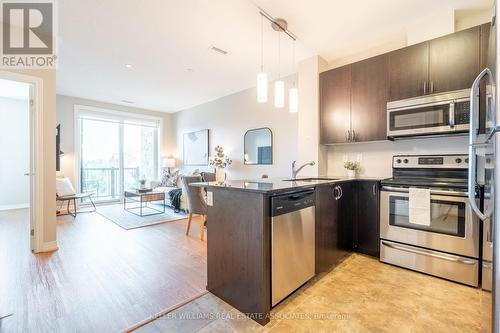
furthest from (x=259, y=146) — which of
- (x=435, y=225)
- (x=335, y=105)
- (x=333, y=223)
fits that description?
(x=435, y=225)

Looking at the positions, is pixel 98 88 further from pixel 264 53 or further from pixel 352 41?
pixel 352 41

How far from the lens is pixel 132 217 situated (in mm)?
4703

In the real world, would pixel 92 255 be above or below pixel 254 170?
below

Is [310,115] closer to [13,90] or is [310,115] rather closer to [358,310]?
[358,310]

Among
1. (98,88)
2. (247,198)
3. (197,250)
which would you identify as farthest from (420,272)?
(98,88)

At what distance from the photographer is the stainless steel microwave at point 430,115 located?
223cm

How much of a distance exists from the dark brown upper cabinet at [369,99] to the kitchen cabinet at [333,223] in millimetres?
719

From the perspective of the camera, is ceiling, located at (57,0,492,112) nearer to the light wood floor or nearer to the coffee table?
the coffee table

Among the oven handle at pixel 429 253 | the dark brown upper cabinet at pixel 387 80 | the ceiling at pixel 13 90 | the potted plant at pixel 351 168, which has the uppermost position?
the ceiling at pixel 13 90

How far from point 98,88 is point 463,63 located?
6.10 m

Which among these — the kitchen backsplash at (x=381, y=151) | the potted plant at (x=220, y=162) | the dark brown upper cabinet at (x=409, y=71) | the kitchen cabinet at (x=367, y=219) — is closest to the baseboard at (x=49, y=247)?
the potted plant at (x=220, y=162)

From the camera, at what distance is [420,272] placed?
231cm

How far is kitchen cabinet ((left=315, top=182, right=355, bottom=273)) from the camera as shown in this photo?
2150 mm

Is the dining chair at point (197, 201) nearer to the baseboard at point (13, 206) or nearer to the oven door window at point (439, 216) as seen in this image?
the oven door window at point (439, 216)
